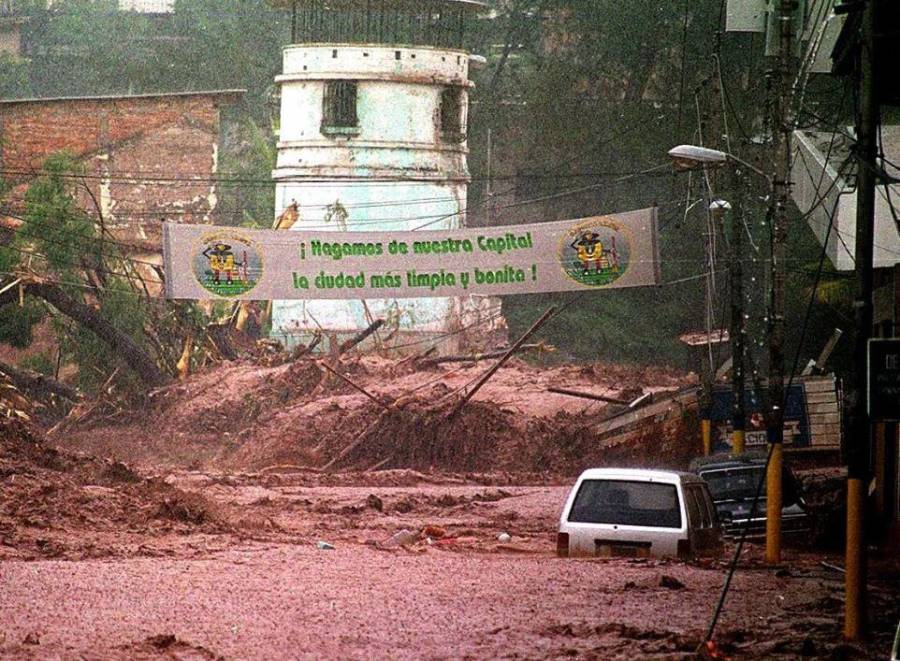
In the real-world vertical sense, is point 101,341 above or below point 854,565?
above

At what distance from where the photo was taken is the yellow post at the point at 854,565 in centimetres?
1475

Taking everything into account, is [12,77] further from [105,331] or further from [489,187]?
[105,331]

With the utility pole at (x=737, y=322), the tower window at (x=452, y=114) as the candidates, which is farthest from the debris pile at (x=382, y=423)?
the tower window at (x=452, y=114)

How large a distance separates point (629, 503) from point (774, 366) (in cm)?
681

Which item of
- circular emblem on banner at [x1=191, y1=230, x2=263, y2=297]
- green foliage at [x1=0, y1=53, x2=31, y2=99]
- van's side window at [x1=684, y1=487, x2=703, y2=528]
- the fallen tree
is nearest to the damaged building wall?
the fallen tree

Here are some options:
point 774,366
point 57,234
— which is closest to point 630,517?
point 774,366

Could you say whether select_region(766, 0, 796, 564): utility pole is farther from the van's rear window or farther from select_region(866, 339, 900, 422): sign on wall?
select_region(866, 339, 900, 422): sign on wall

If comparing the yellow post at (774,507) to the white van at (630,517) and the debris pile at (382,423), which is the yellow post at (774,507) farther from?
the debris pile at (382,423)

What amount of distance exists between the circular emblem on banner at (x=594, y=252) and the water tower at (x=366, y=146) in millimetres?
16116

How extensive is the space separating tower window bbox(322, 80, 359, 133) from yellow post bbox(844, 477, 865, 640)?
3713 cm

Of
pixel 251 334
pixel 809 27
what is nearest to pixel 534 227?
pixel 809 27

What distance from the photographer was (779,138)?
25.8 m

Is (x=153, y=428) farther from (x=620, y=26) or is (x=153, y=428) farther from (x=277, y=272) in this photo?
(x=620, y=26)

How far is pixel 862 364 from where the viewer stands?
15461 mm
